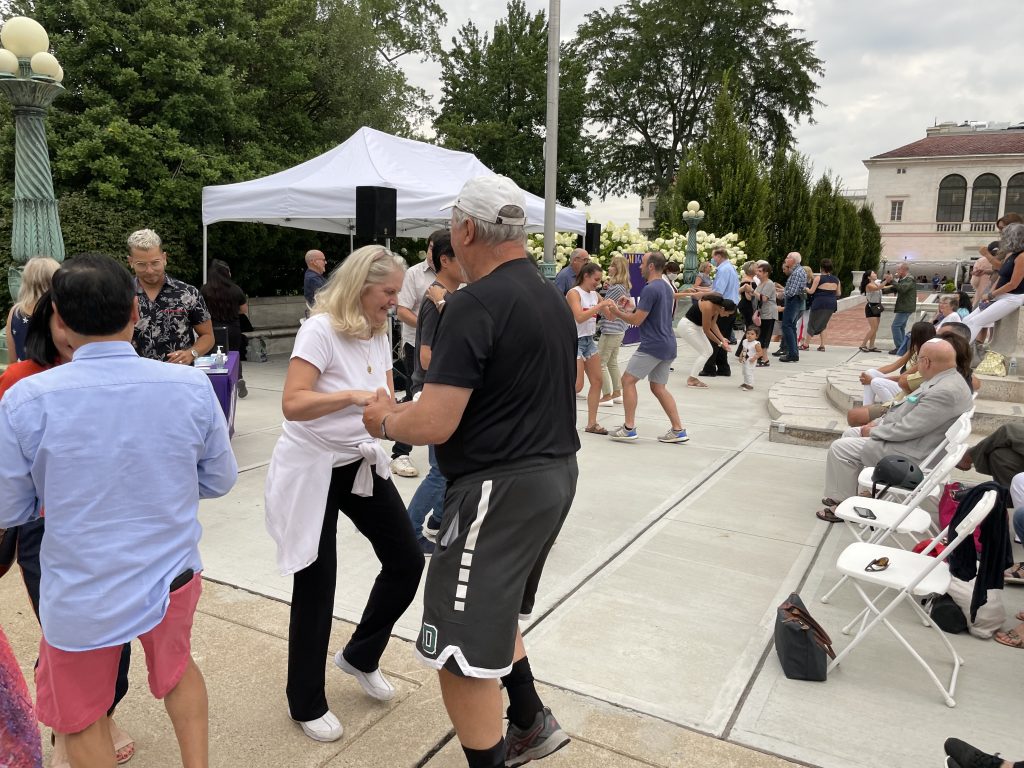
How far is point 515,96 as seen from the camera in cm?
3347

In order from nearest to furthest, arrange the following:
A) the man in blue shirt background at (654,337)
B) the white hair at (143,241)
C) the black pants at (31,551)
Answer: the black pants at (31,551) → the white hair at (143,241) → the man in blue shirt background at (654,337)

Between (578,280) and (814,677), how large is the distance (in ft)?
17.2

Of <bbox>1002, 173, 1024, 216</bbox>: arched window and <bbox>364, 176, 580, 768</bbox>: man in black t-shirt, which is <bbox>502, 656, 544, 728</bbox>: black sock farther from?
<bbox>1002, 173, 1024, 216</bbox>: arched window

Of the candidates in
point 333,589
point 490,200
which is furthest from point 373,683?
point 490,200

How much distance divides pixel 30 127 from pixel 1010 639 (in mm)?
10251

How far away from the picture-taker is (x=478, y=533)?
6.43 feet

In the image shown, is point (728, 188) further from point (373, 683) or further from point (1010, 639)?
point (373, 683)

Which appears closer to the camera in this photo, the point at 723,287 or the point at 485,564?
the point at 485,564

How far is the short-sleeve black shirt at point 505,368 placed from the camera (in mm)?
1884

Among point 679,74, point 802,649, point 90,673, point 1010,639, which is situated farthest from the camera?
point 679,74

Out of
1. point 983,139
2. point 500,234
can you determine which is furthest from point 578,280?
point 983,139

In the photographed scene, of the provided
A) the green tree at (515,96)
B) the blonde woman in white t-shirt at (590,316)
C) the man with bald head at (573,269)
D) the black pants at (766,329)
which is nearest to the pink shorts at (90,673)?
the blonde woman in white t-shirt at (590,316)

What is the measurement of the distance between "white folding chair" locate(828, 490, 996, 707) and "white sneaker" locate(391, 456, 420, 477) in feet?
11.0

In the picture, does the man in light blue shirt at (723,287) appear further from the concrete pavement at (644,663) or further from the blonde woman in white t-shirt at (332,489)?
the blonde woman in white t-shirt at (332,489)
